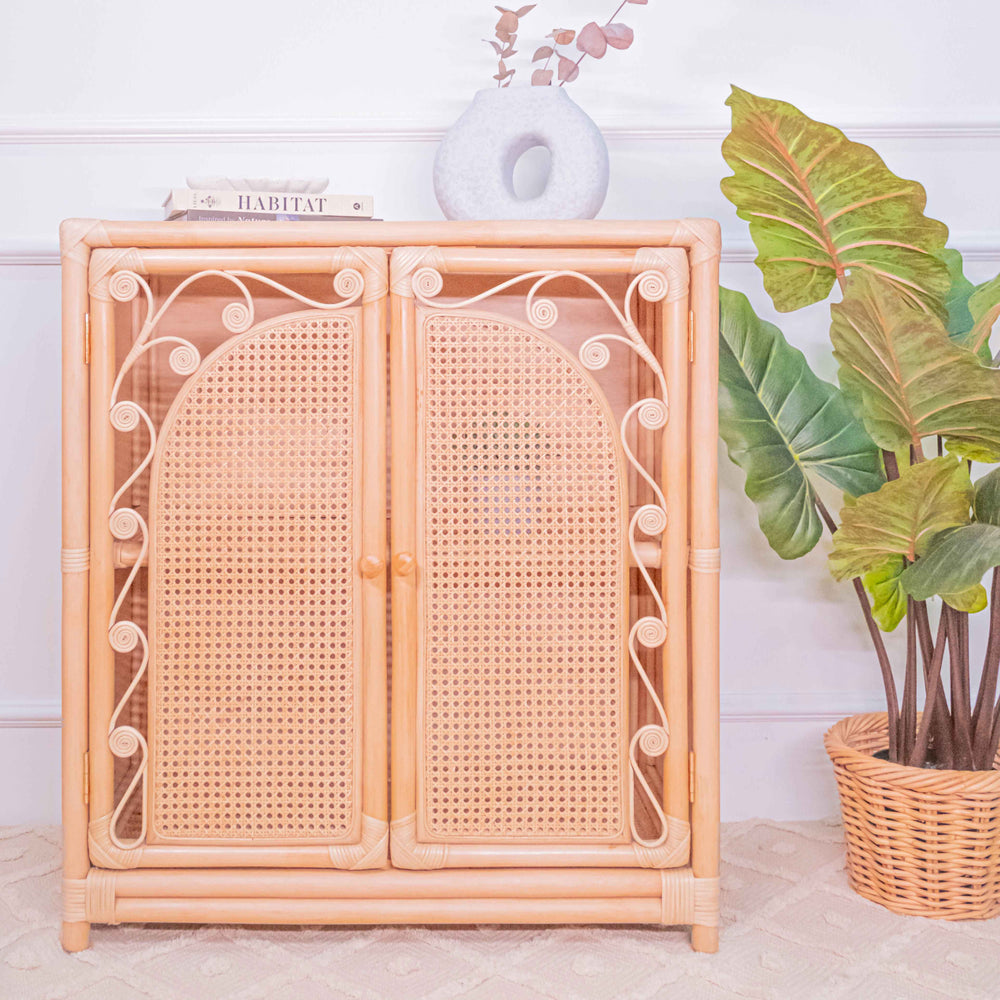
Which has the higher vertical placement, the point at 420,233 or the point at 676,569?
the point at 420,233

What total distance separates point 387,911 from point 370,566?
1.61 ft

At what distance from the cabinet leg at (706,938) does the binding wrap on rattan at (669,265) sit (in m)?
0.90

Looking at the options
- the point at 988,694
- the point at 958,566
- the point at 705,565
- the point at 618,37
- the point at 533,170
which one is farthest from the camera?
the point at 533,170

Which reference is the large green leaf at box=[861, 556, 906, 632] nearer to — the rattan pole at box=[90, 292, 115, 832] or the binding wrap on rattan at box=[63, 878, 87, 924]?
the rattan pole at box=[90, 292, 115, 832]

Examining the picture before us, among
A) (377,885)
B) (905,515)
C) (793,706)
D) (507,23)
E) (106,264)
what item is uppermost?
(507,23)

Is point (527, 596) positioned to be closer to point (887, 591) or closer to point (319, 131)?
point (887, 591)

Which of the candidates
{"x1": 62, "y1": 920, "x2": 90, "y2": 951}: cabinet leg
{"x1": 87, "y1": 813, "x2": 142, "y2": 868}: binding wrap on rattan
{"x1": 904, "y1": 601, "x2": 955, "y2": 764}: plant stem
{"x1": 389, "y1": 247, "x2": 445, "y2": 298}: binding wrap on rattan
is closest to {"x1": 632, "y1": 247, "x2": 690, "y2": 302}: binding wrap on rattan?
{"x1": 389, "y1": 247, "x2": 445, "y2": 298}: binding wrap on rattan

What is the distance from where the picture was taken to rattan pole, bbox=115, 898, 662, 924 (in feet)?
4.17

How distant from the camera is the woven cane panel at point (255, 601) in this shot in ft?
4.20

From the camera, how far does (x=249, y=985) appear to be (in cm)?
121

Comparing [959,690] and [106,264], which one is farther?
[959,690]

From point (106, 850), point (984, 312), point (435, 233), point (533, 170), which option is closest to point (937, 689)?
point (984, 312)

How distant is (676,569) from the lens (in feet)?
4.23

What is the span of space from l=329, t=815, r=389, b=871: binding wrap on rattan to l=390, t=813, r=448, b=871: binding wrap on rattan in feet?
0.06
